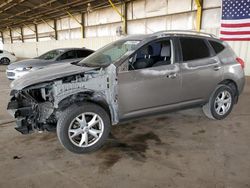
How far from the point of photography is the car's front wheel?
2924 mm

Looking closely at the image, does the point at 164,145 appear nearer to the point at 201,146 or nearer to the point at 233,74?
the point at 201,146

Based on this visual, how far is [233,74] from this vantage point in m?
4.20

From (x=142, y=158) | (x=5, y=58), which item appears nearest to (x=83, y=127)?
(x=142, y=158)

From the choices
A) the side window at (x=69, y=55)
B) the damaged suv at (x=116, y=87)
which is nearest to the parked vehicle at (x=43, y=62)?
the side window at (x=69, y=55)

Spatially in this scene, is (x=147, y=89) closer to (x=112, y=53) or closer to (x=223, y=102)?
(x=112, y=53)

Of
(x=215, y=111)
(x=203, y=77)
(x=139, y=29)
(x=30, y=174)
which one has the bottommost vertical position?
(x=30, y=174)

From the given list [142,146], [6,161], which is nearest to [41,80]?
[6,161]

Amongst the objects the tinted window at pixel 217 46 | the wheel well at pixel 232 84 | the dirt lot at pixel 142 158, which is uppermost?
the tinted window at pixel 217 46

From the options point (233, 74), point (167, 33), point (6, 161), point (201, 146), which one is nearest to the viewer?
point (6, 161)

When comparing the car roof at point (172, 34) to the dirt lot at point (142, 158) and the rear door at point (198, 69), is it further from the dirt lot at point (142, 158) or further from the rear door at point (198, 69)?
the dirt lot at point (142, 158)

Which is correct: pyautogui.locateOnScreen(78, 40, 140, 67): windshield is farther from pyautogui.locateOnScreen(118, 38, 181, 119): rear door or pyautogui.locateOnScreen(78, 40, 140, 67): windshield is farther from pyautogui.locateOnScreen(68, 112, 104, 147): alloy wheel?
pyautogui.locateOnScreen(68, 112, 104, 147): alloy wheel

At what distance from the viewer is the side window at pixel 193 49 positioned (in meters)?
3.68

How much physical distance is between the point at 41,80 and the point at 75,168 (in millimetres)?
1256

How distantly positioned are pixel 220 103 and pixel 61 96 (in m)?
3.00
